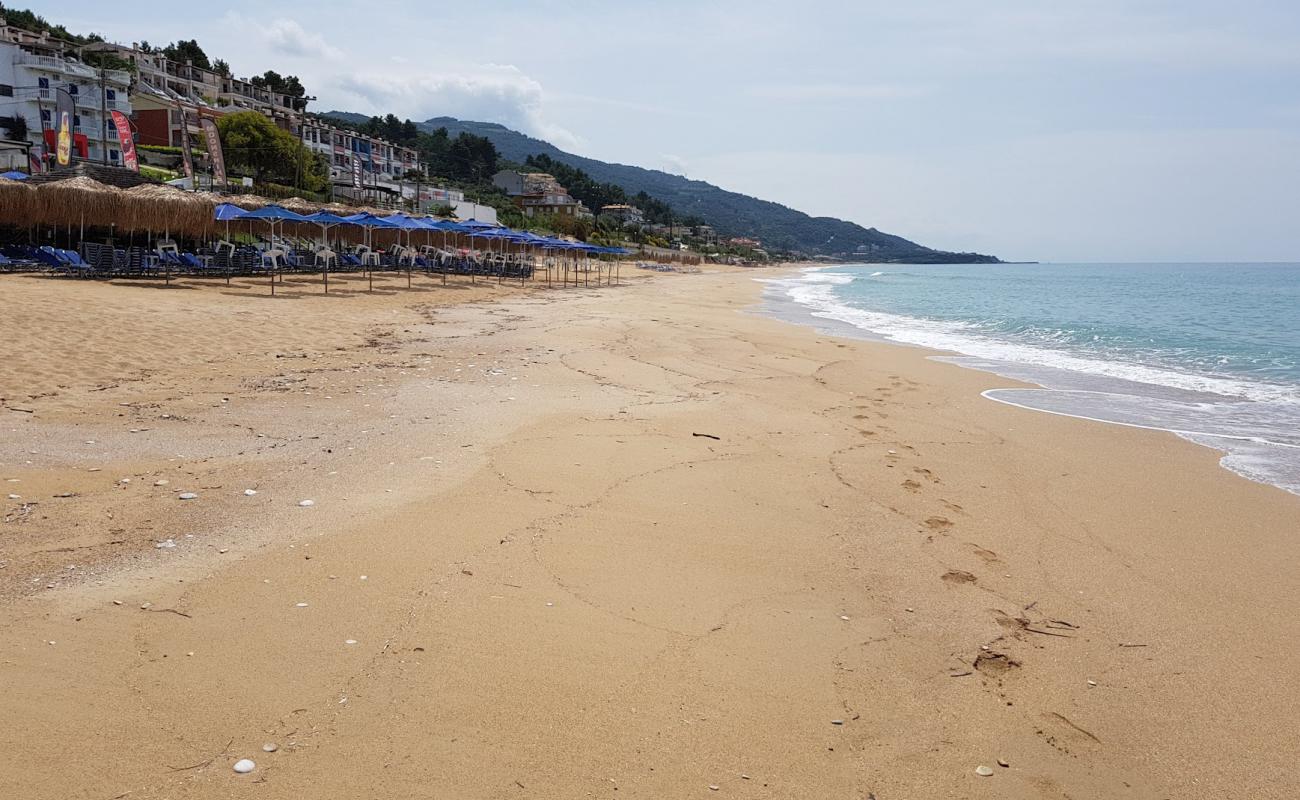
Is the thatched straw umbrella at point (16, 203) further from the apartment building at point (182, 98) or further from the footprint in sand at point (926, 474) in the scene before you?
the apartment building at point (182, 98)

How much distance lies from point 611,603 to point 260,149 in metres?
51.1

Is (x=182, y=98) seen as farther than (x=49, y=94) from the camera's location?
Yes

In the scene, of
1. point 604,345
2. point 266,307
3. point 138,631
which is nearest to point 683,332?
point 604,345

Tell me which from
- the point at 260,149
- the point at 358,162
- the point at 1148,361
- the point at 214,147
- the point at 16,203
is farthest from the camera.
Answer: the point at 358,162

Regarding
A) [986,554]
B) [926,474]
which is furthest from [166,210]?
[986,554]

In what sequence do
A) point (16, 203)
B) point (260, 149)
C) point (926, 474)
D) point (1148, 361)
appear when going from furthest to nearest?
point (260, 149), point (16, 203), point (1148, 361), point (926, 474)

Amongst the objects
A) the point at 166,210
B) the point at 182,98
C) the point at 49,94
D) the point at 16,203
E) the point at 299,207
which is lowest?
the point at 16,203

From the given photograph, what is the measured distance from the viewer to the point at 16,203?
15.8 metres

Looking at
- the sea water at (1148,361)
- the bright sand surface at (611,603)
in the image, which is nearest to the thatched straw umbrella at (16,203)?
the bright sand surface at (611,603)

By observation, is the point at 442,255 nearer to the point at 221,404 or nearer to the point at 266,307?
the point at 266,307

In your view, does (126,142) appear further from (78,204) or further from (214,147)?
(78,204)

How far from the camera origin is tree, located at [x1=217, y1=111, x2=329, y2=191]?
4516 centimetres

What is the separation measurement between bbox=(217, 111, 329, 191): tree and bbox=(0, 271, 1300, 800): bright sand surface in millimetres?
44871

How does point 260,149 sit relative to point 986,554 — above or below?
above
